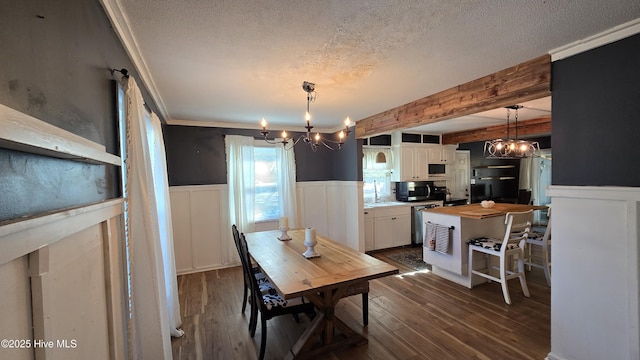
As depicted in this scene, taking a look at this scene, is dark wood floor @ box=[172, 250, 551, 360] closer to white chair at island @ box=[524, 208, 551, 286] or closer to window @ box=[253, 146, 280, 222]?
white chair at island @ box=[524, 208, 551, 286]

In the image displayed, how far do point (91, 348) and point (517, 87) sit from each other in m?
2.98

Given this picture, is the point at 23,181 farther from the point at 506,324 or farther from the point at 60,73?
the point at 506,324

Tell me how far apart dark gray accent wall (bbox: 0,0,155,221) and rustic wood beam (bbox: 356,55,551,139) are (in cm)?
268

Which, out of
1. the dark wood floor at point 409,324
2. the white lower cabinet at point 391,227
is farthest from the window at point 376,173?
the dark wood floor at point 409,324

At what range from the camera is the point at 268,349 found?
87.4 inches

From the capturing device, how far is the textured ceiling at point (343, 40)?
134 centimetres

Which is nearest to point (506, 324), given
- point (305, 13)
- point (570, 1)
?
point (570, 1)

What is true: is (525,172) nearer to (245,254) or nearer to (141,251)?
(245,254)

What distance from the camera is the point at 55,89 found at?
2.72 ft

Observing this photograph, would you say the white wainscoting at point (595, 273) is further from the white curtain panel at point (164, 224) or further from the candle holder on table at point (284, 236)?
the white curtain panel at point (164, 224)

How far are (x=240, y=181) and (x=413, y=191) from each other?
133 inches

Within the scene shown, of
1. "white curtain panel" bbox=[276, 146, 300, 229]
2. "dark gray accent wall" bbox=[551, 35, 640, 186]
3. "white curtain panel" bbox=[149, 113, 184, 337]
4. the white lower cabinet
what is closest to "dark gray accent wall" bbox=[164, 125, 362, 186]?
"white curtain panel" bbox=[276, 146, 300, 229]

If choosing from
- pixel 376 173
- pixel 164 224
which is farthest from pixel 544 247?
pixel 164 224

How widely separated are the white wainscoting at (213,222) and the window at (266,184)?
7.7 inches
